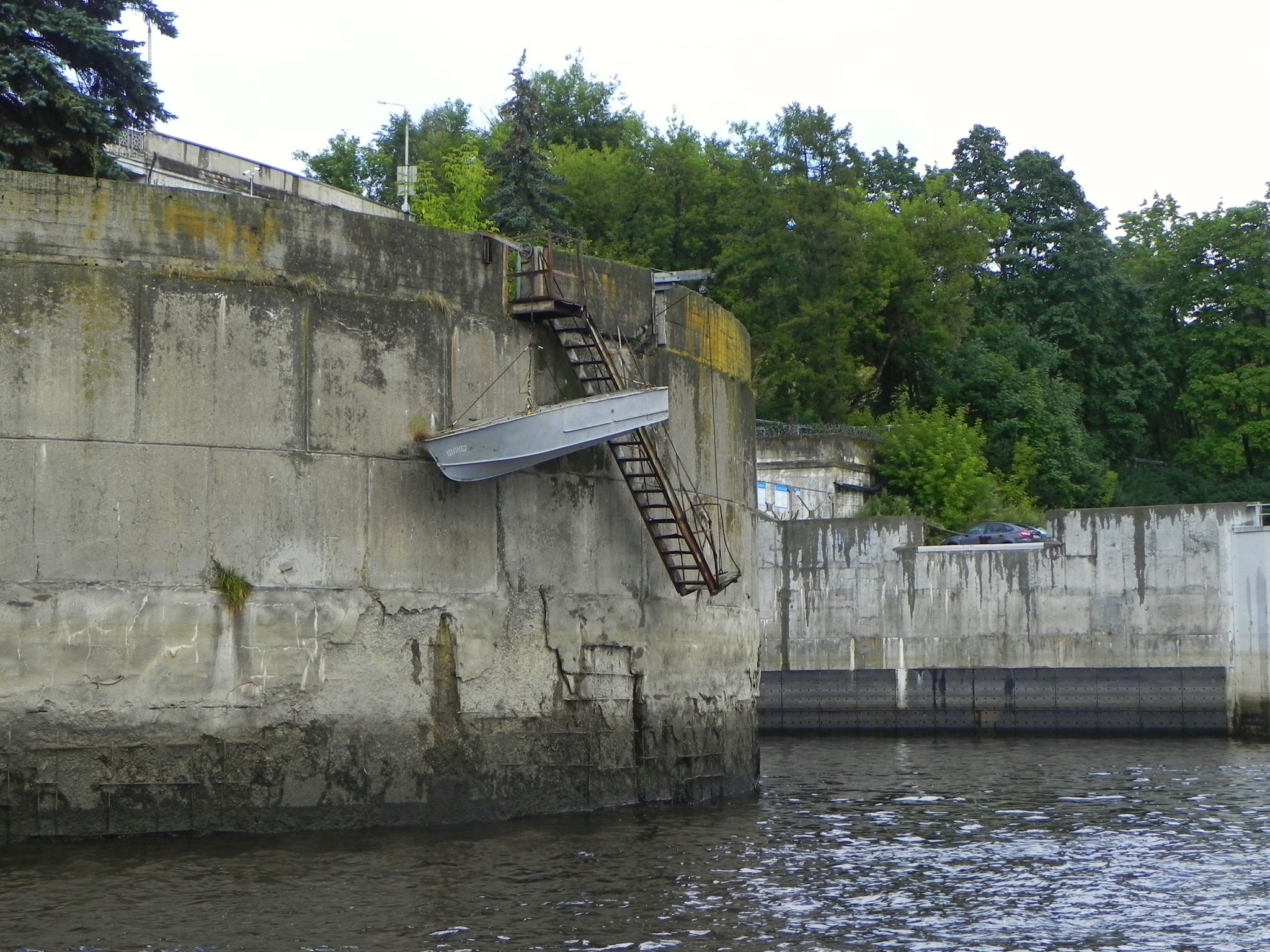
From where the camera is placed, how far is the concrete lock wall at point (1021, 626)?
33.9 m

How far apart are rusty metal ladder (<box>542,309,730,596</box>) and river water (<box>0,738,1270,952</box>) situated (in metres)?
2.77

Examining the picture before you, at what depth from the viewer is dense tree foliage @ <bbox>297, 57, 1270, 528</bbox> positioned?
51438mm

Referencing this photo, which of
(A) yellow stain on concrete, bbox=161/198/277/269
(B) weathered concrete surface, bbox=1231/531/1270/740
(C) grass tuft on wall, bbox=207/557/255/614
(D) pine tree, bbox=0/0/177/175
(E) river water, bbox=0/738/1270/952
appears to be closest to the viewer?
(E) river water, bbox=0/738/1270/952

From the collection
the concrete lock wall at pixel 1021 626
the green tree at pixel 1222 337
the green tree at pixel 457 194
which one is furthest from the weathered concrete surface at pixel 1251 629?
the green tree at pixel 1222 337

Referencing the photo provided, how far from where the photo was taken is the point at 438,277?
1753 centimetres

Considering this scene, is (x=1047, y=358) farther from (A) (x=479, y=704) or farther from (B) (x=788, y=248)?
(A) (x=479, y=704)

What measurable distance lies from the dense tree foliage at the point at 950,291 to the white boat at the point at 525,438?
27.3 m

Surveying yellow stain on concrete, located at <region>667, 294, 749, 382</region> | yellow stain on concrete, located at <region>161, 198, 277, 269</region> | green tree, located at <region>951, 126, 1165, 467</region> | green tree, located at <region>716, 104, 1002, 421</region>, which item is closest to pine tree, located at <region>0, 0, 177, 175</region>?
yellow stain on concrete, located at <region>161, 198, 277, 269</region>

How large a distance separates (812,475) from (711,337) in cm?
2427

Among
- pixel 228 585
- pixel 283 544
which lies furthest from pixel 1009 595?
pixel 228 585

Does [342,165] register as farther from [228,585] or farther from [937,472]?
[228,585]

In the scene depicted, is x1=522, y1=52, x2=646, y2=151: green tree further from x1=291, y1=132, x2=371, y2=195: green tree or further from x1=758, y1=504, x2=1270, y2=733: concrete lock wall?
x1=758, y1=504, x2=1270, y2=733: concrete lock wall

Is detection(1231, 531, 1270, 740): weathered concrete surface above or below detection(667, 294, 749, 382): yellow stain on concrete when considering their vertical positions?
below

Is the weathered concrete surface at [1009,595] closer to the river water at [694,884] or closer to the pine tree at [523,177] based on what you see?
the pine tree at [523,177]
